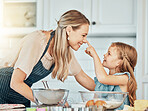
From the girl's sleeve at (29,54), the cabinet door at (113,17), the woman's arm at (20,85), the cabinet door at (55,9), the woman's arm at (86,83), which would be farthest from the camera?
the cabinet door at (55,9)

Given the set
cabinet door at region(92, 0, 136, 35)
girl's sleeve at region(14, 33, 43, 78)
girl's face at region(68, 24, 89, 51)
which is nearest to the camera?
girl's sleeve at region(14, 33, 43, 78)

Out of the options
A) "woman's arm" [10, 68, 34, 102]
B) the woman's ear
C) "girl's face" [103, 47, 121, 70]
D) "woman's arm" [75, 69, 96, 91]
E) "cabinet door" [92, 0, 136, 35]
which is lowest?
"woman's arm" [75, 69, 96, 91]

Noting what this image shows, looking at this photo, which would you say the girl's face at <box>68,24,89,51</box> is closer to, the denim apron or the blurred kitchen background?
the denim apron

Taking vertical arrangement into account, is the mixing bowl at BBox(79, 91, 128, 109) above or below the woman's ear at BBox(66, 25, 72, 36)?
below

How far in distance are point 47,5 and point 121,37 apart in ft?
3.19

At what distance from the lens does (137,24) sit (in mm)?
2691

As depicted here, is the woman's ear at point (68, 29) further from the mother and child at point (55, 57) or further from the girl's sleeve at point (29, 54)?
the girl's sleeve at point (29, 54)

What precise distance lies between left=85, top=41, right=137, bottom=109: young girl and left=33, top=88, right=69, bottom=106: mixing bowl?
0.83 metres

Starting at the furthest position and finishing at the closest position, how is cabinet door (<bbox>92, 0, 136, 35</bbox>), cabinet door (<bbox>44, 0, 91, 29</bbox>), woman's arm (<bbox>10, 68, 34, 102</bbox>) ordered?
cabinet door (<bbox>44, 0, 91, 29</bbox>), cabinet door (<bbox>92, 0, 136, 35</bbox>), woman's arm (<bbox>10, 68, 34, 102</bbox>)

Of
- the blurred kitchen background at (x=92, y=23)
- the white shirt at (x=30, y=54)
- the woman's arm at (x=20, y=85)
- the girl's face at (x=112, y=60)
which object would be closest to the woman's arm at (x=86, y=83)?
the girl's face at (x=112, y=60)

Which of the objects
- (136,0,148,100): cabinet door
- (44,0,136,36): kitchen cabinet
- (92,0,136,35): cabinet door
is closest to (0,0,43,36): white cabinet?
(44,0,136,36): kitchen cabinet

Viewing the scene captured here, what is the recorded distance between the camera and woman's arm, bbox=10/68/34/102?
1.33m

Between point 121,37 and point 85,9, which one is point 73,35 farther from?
point 121,37

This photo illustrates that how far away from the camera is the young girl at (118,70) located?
175 centimetres
